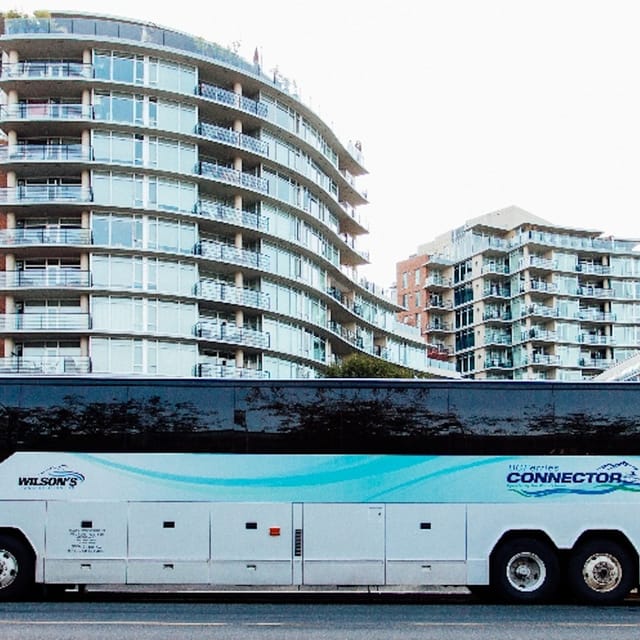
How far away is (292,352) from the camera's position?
66.7m

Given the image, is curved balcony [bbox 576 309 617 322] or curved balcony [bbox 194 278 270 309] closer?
curved balcony [bbox 194 278 270 309]

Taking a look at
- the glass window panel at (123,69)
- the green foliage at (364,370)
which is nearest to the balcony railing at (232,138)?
the glass window panel at (123,69)

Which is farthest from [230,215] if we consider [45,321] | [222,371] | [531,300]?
[531,300]

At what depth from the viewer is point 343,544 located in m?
16.8

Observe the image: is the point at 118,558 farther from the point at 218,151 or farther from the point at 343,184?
the point at 343,184

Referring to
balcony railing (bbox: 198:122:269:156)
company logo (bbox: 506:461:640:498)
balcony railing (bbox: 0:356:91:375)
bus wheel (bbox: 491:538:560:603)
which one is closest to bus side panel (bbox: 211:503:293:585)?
bus wheel (bbox: 491:538:560:603)

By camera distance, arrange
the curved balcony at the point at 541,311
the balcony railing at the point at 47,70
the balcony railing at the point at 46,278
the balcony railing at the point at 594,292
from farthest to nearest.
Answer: the balcony railing at the point at 594,292
the curved balcony at the point at 541,311
the balcony railing at the point at 47,70
the balcony railing at the point at 46,278

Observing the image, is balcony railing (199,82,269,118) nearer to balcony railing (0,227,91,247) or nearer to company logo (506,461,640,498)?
balcony railing (0,227,91,247)

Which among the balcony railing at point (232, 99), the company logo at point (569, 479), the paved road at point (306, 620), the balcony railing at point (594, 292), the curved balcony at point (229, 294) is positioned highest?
the balcony railing at point (232, 99)

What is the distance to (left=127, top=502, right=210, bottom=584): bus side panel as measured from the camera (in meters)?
16.8

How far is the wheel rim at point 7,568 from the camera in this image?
16.7m

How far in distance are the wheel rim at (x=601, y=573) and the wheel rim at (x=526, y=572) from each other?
2.30 feet

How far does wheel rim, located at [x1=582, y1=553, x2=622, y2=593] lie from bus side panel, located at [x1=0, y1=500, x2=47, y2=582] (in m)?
8.83

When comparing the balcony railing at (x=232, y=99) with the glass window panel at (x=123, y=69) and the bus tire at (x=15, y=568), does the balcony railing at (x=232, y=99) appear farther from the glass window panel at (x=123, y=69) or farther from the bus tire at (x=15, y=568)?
the bus tire at (x=15, y=568)
